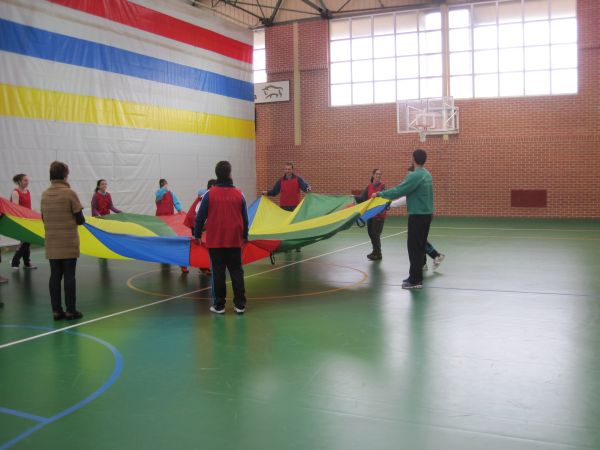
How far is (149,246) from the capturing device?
6562 millimetres

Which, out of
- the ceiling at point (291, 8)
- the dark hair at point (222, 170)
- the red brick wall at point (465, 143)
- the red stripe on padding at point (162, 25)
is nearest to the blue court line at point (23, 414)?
the dark hair at point (222, 170)

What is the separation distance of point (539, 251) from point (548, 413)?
7047 millimetres

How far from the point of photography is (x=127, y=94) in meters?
13.5

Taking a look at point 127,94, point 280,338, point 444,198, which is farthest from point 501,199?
point 280,338

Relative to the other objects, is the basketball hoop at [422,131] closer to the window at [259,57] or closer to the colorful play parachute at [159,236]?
the window at [259,57]

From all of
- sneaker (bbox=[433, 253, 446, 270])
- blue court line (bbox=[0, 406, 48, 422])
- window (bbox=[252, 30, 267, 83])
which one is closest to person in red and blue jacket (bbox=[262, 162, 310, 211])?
sneaker (bbox=[433, 253, 446, 270])

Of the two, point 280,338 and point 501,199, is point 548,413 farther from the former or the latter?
point 501,199

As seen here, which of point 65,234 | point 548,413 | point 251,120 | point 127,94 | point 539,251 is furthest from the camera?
point 251,120

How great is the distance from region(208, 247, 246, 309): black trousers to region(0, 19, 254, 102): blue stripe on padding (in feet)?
25.0

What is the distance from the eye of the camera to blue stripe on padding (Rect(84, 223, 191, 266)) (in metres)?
6.50

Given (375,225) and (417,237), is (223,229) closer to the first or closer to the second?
(417,237)

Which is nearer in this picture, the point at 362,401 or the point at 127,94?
the point at 362,401

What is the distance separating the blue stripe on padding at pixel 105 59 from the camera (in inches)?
436

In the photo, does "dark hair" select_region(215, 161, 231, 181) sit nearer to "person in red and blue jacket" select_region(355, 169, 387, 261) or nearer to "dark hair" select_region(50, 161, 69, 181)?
"dark hair" select_region(50, 161, 69, 181)
